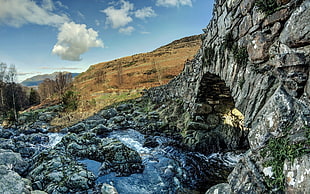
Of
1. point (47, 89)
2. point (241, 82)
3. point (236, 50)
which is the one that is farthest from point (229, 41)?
point (47, 89)

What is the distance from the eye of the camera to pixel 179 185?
7652 mm

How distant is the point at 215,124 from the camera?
11.5m

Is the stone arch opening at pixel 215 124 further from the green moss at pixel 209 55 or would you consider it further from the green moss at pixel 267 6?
the green moss at pixel 267 6

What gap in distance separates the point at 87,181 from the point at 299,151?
7944 mm

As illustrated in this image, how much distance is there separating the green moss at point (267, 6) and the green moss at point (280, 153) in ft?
8.87

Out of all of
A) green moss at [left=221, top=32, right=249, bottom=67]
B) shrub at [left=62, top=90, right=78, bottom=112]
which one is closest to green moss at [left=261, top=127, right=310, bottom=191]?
green moss at [left=221, top=32, right=249, bottom=67]

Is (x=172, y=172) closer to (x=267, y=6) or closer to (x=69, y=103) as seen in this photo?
(x=267, y=6)

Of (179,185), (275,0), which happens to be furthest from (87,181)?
(275,0)

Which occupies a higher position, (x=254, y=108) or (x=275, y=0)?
(x=275, y=0)

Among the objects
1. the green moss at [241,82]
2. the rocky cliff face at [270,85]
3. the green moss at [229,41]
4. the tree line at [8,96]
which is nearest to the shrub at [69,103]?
the tree line at [8,96]

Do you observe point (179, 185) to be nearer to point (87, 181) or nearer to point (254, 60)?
point (87, 181)

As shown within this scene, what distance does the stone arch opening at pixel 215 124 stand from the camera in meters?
11.0

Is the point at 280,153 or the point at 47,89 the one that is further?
the point at 47,89

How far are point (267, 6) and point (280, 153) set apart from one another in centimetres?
330
